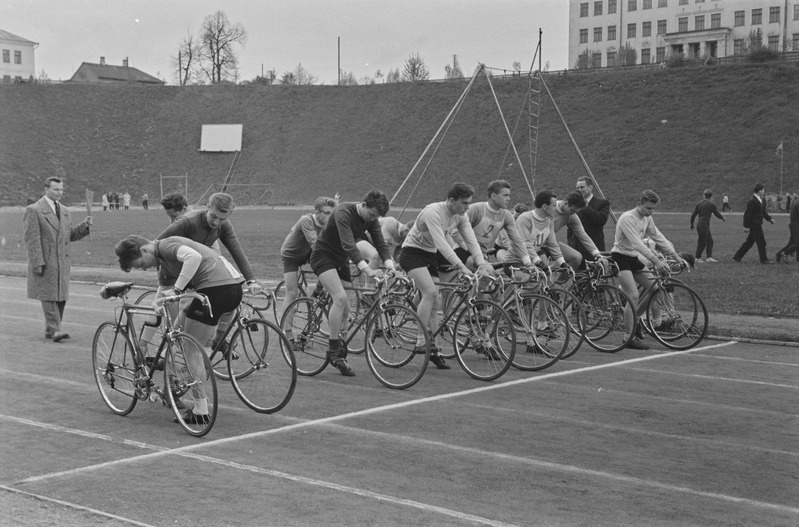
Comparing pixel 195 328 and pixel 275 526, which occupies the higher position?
pixel 195 328

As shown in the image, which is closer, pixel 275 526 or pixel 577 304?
pixel 275 526

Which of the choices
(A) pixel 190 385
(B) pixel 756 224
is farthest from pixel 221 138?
(A) pixel 190 385

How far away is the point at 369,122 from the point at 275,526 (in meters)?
73.4

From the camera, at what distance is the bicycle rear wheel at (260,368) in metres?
7.64

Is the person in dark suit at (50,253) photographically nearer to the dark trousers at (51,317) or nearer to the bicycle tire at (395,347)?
the dark trousers at (51,317)

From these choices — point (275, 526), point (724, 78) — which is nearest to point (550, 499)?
point (275, 526)

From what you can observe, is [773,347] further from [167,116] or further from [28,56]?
Answer: [167,116]

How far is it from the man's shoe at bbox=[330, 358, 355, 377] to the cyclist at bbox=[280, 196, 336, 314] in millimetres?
1523

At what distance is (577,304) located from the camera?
11055 millimetres

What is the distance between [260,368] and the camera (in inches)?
308

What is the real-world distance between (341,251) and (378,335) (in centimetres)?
102

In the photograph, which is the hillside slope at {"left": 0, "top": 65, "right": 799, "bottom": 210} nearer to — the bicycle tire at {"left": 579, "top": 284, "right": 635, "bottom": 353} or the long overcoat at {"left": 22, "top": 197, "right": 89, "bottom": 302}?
the bicycle tire at {"left": 579, "top": 284, "right": 635, "bottom": 353}

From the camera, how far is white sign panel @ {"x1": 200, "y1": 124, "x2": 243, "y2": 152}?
259ft

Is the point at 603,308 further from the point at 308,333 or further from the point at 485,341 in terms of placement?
the point at 308,333
